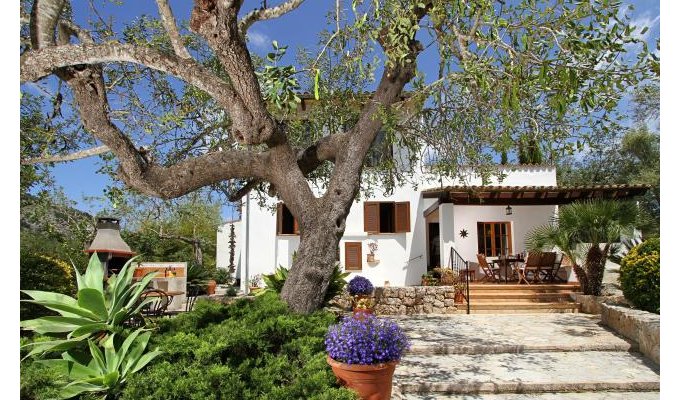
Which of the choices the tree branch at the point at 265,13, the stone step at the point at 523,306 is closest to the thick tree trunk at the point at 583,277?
the stone step at the point at 523,306

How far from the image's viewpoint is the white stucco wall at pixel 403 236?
50.3 ft

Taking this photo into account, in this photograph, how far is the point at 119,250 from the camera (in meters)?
6.64

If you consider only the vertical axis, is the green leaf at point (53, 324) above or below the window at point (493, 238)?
below

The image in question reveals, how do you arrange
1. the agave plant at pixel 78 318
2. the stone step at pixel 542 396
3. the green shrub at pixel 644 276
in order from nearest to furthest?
the agave plant at pixel 78 318 → the stone step at pixel 542 396 → the green shrub at pixel 644 276

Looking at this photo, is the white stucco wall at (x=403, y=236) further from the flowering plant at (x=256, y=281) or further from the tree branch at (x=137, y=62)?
the tree branch at (x=137, y=62)

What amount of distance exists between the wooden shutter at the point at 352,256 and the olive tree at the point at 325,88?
819 cm

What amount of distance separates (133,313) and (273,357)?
168 cm

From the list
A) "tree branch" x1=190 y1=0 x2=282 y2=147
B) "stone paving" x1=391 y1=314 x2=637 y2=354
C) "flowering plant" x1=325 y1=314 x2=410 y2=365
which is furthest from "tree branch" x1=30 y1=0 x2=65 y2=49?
"stone paving" x1=391 y1=314 x2=637 y2=354

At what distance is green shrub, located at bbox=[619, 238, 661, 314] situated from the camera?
7.52 meters

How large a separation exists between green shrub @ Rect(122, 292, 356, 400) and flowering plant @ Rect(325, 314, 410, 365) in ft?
0.86

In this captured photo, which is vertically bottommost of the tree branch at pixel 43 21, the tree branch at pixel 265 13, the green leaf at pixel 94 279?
the green leaf at pixel 94 279

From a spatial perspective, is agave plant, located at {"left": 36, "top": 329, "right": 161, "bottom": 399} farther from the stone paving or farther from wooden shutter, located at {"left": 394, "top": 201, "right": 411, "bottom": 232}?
wooden shutter, located at {"left": 394, "top": 201, "right": 411, "bottom": 232}
